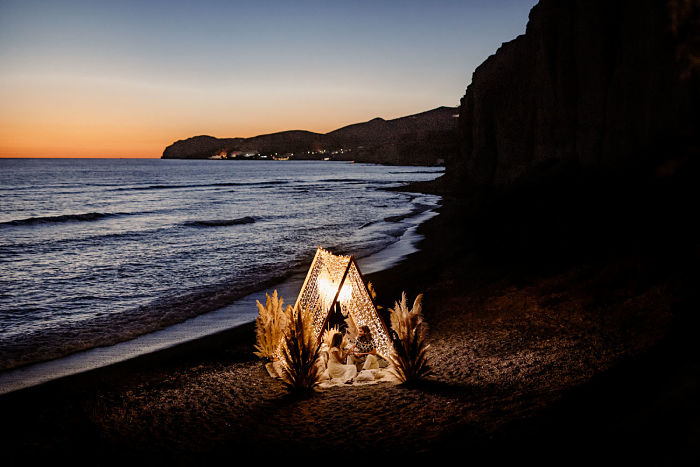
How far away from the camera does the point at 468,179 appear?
1619 inches

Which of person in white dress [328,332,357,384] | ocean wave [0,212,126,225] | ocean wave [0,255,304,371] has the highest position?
ocean wave [0,212,126,225]

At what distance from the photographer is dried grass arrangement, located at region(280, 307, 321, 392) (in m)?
5.96

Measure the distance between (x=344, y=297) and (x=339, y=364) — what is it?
3.15 feet

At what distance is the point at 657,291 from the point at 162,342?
9.27m

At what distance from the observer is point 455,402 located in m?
5.25

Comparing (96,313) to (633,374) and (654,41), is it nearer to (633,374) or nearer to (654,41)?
(633,374)

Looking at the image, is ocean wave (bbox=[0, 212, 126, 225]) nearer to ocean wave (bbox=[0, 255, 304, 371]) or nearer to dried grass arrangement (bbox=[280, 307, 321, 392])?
ocean wave (bbox=[0, 255, 304, 371])

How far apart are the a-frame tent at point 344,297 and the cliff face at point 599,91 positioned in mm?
11317

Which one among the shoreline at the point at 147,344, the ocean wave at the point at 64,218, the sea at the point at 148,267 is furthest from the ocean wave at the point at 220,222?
the shoreline at the point at 147,344

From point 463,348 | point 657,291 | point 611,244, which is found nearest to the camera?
point 463,348

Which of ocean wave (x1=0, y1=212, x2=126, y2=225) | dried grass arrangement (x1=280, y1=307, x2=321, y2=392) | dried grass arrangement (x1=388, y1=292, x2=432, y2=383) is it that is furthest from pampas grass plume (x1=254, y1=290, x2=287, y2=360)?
ocean wave (x1=0, y1=212, x2=126, y2=225)

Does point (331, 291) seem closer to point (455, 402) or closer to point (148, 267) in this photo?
point (455, 402)

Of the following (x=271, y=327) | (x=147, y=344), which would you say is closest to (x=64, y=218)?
(x=147, y=344)

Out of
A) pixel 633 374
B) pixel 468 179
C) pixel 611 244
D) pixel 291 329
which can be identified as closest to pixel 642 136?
pixel 611 244
